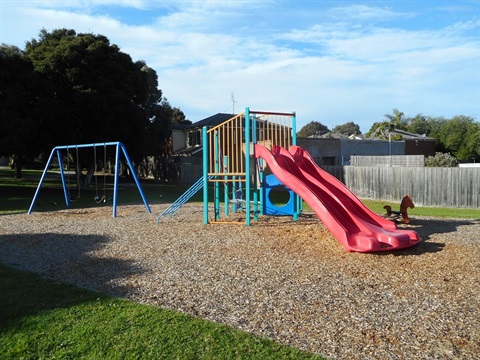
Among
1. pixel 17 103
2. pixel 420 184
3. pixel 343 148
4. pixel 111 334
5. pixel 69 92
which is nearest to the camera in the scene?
pixel 111 334

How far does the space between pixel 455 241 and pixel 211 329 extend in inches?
296

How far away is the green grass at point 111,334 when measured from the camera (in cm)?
467

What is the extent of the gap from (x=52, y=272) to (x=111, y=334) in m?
3.74

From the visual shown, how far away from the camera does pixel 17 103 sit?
2548cm

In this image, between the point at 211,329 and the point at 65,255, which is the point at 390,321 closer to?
the point at 211,329

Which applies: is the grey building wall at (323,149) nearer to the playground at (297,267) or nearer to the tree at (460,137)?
the playground at (297,267)

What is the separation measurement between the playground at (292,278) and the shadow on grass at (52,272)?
0.05 meters

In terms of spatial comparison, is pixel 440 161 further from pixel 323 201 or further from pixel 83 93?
pixel 323 201

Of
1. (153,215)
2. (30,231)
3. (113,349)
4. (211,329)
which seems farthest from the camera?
(153,215)

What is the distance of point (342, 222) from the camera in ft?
33.5

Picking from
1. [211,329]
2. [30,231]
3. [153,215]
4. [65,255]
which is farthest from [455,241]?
[30,231]

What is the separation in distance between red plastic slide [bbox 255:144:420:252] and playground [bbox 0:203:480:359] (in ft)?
0.89

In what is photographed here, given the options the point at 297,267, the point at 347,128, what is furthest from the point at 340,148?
Result: the point at 347,128

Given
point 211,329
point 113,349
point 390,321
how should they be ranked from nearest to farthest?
point 113,349
point 211,329
point 390,321
